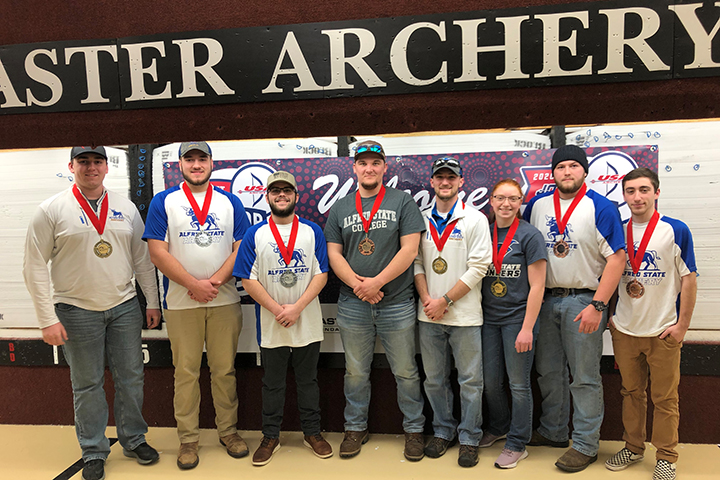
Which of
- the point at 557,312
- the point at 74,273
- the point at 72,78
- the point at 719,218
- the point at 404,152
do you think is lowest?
the point at 557,312

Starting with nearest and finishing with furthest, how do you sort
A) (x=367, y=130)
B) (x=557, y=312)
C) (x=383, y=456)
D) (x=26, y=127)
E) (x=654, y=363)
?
(x=654, y=363)
(x=557, y=312)
(x=383, y=456)
(x=367, y=130)
(x=26, y=127)

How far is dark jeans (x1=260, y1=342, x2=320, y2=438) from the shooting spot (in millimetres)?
2746

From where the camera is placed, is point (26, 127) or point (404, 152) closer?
point (404, 152)

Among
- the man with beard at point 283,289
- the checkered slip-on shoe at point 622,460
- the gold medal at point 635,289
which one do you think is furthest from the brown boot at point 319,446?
the gold medal at point 635,289

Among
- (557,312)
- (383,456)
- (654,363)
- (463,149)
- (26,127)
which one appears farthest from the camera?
(26,127)

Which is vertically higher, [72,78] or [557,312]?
[72,78]

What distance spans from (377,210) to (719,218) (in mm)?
2407

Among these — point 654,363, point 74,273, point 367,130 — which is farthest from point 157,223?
point 654,363

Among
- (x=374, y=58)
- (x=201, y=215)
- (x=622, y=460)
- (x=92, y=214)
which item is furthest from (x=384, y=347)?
(x=374, y=58)

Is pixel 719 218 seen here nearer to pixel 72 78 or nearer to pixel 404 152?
pixel 404 152

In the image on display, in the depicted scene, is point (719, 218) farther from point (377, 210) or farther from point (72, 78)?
point (72, 78)

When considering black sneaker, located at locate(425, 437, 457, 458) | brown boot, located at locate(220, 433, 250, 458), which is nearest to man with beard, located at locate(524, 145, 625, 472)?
black sneaker, located at locate(425, 437, 457, 458)

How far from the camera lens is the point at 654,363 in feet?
8.09

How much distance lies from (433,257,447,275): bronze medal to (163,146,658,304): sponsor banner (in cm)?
57
